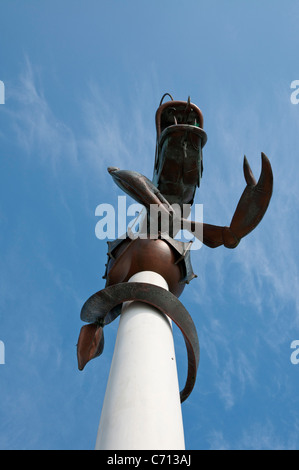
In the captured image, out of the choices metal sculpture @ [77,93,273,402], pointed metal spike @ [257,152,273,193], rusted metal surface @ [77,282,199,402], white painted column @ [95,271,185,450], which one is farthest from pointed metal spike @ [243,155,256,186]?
white painted column @ [95,271,185,450]

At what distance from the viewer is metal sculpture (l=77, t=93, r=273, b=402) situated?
7.68 m

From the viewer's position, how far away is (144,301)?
7.54 metres

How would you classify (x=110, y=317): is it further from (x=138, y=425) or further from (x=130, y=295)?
(x=138, y=425)

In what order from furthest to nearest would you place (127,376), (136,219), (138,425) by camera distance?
1. (136,219)
2. (127,376)
3. (138,425)

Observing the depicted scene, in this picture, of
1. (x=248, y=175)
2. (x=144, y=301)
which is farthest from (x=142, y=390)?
(x=248, y=175)

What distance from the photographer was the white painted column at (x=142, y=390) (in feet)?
17.0

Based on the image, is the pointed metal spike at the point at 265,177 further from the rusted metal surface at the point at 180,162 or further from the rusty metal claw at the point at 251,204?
the rusted metal surface at the point at 180,162

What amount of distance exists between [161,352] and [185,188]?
5.83m

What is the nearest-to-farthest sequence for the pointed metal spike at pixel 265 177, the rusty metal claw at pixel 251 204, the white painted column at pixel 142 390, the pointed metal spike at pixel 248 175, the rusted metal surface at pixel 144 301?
the white painted column at pixel 142 390 → the rusted metal surface at pixel 144 301 → the pointed metal spike at pixel 265 177 → the rusty metal claw at pixel 251 204 → the pointed metal spike at pixel 248 175

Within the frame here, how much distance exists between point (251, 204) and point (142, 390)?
468cm

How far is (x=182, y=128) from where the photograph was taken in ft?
37.9

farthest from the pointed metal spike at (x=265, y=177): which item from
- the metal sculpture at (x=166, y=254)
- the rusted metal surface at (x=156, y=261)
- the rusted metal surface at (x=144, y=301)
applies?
the rusted metal surface at (x=144, y=301)
